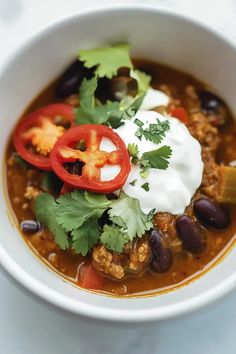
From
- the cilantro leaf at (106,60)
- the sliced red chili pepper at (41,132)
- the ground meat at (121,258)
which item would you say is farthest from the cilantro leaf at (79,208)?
the cilantro leaf at (106,60)

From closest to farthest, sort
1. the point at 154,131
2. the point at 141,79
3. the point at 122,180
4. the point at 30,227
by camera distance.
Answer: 1. the point at 122,180
2. the point at 154,131
3. the point at 30,227
4. the point at 141,79

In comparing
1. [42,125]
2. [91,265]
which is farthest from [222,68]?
[91,265]

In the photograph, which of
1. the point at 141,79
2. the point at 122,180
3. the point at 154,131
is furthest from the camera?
the point at 141,79

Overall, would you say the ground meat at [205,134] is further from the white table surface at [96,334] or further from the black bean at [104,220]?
the black bean at [104,220]

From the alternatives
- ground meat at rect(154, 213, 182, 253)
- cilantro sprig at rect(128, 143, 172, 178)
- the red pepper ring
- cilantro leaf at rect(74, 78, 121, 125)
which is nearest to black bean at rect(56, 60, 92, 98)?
cilantro leaf at rect(74, 78, 121, 125)

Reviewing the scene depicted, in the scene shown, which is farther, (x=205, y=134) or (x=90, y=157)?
(x=205, y=134)

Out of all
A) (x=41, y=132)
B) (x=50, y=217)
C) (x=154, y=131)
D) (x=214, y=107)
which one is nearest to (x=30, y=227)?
(x=50, y=217)

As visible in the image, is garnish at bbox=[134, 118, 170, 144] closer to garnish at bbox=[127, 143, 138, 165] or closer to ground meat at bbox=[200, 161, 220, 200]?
garnish at bbox=[127, 143, 138, 165]

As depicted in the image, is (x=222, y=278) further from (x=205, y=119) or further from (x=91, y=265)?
(x=205, y=119)

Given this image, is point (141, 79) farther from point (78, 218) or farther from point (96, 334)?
point (96, 334)
